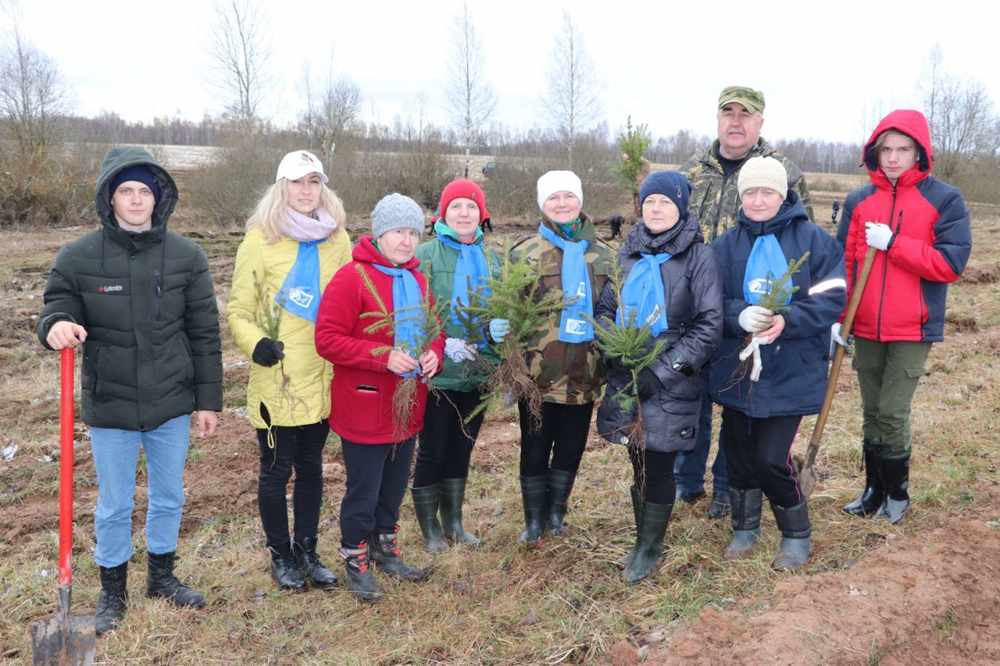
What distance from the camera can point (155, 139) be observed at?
63.2m

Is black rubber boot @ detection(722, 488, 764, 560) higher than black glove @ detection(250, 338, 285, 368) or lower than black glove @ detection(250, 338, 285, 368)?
lower

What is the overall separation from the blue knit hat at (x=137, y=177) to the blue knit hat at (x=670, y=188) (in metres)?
2.34

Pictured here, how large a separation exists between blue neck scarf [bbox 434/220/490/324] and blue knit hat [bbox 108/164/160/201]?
1461 millimetres

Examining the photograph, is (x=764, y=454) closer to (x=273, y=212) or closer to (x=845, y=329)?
(x=845, y=329)

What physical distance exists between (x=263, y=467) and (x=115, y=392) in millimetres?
825

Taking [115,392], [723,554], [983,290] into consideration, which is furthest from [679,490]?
[983,290]

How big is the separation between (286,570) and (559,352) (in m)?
1.88

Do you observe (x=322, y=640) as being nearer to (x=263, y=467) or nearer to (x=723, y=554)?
(x=263, y=467)

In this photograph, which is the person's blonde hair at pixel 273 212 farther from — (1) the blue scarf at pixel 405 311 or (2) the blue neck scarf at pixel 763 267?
(2) the blue neck scarf at pixel 763 267

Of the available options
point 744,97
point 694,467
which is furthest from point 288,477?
point 744,97

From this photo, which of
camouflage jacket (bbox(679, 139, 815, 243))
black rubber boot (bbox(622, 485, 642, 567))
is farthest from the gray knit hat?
black rubber boot (bbox(622, 485, 642, 567))

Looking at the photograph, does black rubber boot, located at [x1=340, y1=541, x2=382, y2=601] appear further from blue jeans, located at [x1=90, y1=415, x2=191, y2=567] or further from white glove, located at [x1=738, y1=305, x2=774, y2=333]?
white glove, located at [x1=738, y1=305, x2=774, y2=333]

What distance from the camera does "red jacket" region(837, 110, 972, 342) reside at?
4250 mm

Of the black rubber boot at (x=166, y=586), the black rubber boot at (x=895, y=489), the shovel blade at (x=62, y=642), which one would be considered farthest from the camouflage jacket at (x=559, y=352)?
the shovel blade at (x=62, y=642)
